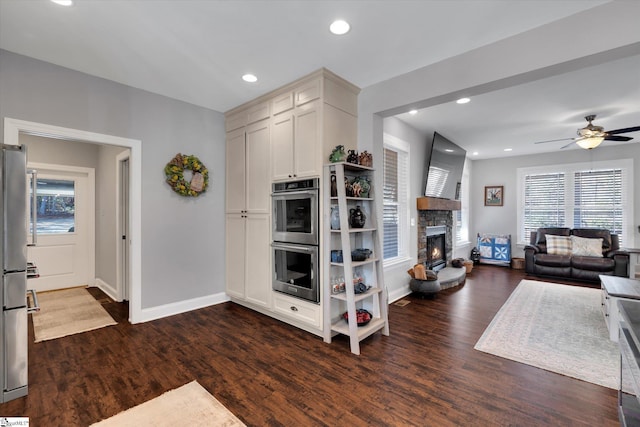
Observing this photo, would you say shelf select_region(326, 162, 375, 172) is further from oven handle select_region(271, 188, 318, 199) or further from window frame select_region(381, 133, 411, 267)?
window frame select_region(381, 133, 411, 267)

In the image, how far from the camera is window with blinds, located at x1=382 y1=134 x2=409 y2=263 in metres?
4.39

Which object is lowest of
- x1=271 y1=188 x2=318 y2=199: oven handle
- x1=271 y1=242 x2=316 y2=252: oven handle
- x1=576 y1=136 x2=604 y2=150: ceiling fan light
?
x1=271 y1=242 x2=316 y2=252: oven handle

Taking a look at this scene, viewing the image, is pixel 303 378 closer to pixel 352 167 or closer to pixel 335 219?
pixel 335 219

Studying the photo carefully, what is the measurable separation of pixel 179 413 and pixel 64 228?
468 centimetres

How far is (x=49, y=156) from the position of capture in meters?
4.63

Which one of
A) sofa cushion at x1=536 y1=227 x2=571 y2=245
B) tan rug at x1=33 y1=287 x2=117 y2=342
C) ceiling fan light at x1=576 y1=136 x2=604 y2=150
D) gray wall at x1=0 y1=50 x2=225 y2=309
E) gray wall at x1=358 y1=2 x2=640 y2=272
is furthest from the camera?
sofa cushion at x1=536 y1=227 x2=571 y2=245

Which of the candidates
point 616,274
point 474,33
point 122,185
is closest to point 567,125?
point 616,274

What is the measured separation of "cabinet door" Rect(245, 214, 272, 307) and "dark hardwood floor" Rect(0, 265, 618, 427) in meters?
0.41

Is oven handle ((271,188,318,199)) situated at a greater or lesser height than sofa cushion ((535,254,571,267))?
greater

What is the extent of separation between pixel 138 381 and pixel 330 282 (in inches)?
68.2

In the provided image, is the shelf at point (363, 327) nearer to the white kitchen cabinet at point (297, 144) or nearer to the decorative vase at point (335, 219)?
the decorative vase at point (335, 219)

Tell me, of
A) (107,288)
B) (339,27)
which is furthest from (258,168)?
(107,288)

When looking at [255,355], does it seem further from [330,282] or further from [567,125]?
[567,125]

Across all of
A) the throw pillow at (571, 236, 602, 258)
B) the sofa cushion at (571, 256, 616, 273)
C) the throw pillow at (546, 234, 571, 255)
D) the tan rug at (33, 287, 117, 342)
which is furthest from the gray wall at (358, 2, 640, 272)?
the throw pillow at (571, 236, 602, 258)
